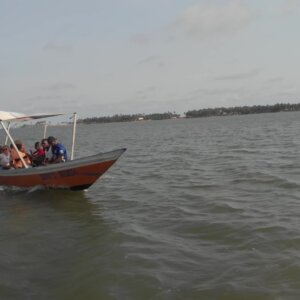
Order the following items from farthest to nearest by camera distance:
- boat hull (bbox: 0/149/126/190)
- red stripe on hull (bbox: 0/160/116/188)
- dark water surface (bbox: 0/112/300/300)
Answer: red stripe on hull (bbox: 0/160/116/188) → boat hull (bbox: 0/149/126/190) → dark water surface (bbox: 0/112/300/300)

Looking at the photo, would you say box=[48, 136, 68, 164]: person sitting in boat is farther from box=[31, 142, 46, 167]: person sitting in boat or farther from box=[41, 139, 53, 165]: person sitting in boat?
box=[31, 142, 46, 167]: person sitting in boat

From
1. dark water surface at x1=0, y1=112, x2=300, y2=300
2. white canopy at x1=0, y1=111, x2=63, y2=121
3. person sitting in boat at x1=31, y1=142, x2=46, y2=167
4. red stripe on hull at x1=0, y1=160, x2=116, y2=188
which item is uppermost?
white canopy at x1=0, y1=111, x2=63, y2=121

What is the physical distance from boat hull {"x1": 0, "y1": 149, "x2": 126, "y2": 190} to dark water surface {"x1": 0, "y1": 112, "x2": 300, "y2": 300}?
1.11 feet

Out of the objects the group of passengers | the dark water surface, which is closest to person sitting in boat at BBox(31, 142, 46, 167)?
the group of passengers

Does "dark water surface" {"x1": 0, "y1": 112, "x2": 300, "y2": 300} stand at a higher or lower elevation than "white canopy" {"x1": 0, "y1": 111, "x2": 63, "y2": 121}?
lower

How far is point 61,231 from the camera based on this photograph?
10531mm

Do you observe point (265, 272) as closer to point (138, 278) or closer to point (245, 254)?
point (245, 254)

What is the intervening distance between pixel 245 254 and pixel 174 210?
3893 mm

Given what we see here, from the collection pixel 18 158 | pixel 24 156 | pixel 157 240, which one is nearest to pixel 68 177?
pixel 24 156

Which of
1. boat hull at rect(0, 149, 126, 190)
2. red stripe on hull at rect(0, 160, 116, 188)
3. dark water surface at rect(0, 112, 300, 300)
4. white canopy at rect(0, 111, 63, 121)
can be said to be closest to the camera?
dark water surface at rect(0, 112, 300, 300)

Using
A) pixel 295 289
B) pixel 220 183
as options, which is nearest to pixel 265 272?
pixel 295 289

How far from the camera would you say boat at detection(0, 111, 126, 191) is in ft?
47.1

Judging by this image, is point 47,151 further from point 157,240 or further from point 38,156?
point 157,240

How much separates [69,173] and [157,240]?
20.9 feet
